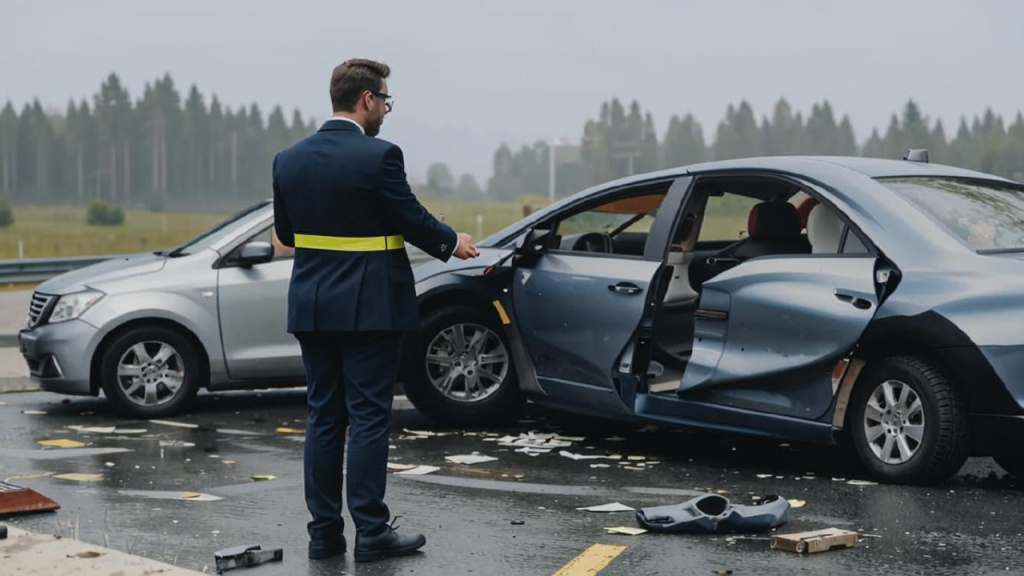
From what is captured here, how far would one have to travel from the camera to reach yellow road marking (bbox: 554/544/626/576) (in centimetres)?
543

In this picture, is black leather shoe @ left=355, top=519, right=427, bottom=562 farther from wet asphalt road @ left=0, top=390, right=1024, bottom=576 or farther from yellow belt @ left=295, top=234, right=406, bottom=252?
yellow belt @ left=295, top=234, right=406, bottom=252

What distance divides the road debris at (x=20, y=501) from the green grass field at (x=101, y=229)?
131 m

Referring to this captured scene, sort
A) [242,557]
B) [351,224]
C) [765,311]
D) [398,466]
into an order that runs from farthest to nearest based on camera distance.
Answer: [398,466]
[765,311]
[351,224]
[242,557]

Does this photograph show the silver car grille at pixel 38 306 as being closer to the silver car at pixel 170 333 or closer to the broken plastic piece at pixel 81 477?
the silver car at pixel 170 333

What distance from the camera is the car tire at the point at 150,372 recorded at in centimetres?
1052

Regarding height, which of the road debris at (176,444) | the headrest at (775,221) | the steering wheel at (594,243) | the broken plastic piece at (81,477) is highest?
the headrest at (775,221)

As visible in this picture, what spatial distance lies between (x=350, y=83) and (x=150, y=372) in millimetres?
5335

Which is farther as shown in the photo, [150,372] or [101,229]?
[101,229]

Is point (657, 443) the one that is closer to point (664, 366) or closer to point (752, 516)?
point (664, 366)

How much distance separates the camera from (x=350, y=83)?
228 inches

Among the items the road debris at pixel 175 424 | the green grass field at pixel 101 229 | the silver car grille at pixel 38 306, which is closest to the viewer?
the road debris at pixel 175 424

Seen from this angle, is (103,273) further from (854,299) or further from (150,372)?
(854,299)

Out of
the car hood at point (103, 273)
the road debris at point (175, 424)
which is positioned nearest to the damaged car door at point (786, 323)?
the road debris at point (175, 424)

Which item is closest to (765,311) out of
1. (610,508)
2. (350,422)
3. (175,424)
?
(610,508)
